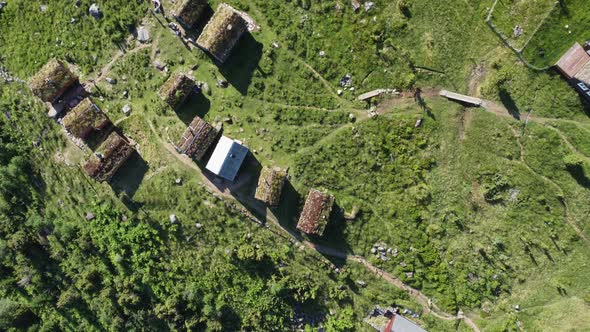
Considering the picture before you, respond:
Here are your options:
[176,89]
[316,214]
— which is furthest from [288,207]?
[176,89]

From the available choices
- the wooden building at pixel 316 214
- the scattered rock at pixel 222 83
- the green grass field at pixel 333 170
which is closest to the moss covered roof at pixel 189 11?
the green grass field at pixel 333 170

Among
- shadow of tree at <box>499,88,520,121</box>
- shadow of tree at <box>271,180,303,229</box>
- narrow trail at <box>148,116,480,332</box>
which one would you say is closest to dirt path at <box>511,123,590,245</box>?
shadow of tree at <box>499,88,520,121</box>

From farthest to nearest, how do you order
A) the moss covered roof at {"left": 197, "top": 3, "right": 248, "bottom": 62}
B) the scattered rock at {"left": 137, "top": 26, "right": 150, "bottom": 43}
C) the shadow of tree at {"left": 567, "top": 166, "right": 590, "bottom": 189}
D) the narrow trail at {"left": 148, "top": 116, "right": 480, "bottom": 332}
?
the scattered rock at {"left": 137, "top": 26, "right": 150, "bottom": 43}
the narrow trail at {"left": 148, "top": 116, "right": 480, "bottom": 332}
the moss covered roof at {"left": 197, "top": 3, "right": 248, "bottom": 62}
the shadow of tree at {"left": 567, "top": 166, "right": 590, "bottom": 189}

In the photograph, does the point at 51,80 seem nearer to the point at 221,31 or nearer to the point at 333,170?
the point at 221,31

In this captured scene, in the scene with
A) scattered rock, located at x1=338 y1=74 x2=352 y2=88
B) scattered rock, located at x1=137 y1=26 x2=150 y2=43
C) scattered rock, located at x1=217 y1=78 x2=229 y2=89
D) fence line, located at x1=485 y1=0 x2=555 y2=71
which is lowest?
scattered rock, located at x1=137 y1=26 x2=150 y2=43

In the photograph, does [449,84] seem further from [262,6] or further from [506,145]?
[262,6]

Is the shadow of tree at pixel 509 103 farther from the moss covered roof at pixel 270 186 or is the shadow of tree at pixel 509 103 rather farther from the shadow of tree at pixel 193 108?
the shadow of tree at pixel 193 108

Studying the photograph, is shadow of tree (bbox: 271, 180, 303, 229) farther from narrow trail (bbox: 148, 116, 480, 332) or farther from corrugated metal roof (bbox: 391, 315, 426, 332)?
corrugated metal roof (bbox: 391, 315, 426, 332)

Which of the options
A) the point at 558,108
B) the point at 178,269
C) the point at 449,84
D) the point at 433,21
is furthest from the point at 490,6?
the point at 178,269
